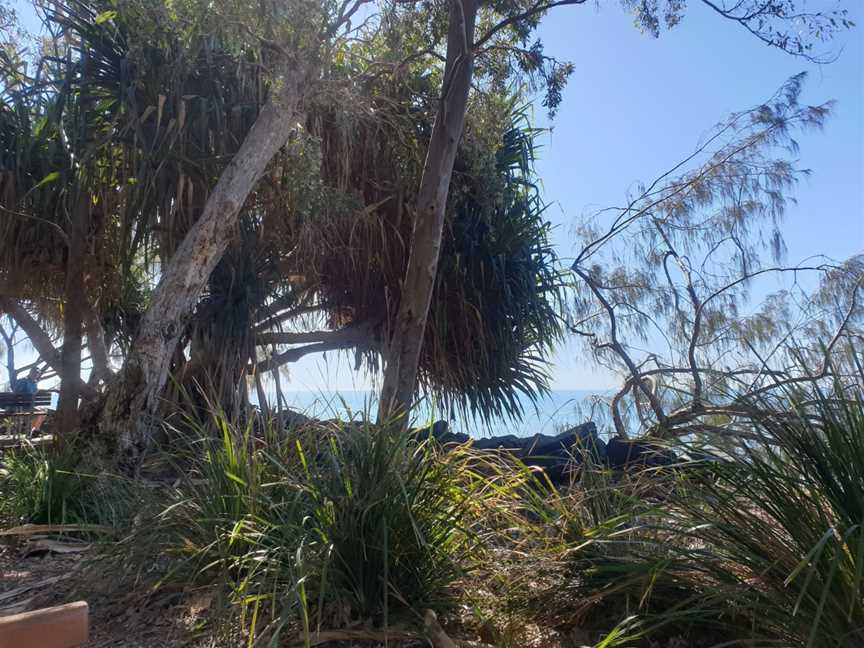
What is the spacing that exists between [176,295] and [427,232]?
1882 mm

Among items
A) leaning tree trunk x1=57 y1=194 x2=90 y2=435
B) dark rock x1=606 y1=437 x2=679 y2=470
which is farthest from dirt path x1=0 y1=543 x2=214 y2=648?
leaning tree trunk x1=57 y1=194 x2=90 y2=435

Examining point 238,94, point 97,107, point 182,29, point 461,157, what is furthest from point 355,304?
point 182,29

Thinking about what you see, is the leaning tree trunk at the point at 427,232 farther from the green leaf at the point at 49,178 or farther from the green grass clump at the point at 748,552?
the green leaf at the point at 49,178

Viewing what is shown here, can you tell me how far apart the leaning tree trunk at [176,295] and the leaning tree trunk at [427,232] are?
4.24 ft

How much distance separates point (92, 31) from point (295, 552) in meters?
6.77

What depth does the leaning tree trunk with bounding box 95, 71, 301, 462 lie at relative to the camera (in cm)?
599

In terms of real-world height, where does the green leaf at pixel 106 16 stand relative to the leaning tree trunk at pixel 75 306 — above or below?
above

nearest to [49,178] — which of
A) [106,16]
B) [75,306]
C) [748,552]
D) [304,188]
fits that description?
[75,306]

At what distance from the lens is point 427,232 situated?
578 centimetres

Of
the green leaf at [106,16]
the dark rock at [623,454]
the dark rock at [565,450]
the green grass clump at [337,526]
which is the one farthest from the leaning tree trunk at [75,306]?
the dark rock at [623,454]

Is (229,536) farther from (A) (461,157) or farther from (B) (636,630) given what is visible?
(A) (461,157)

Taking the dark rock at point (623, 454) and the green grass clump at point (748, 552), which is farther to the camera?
the dark rock at point (623, 454)

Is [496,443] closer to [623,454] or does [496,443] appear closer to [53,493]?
[623,454]

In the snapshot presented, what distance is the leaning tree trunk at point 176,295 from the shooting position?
5988mm
